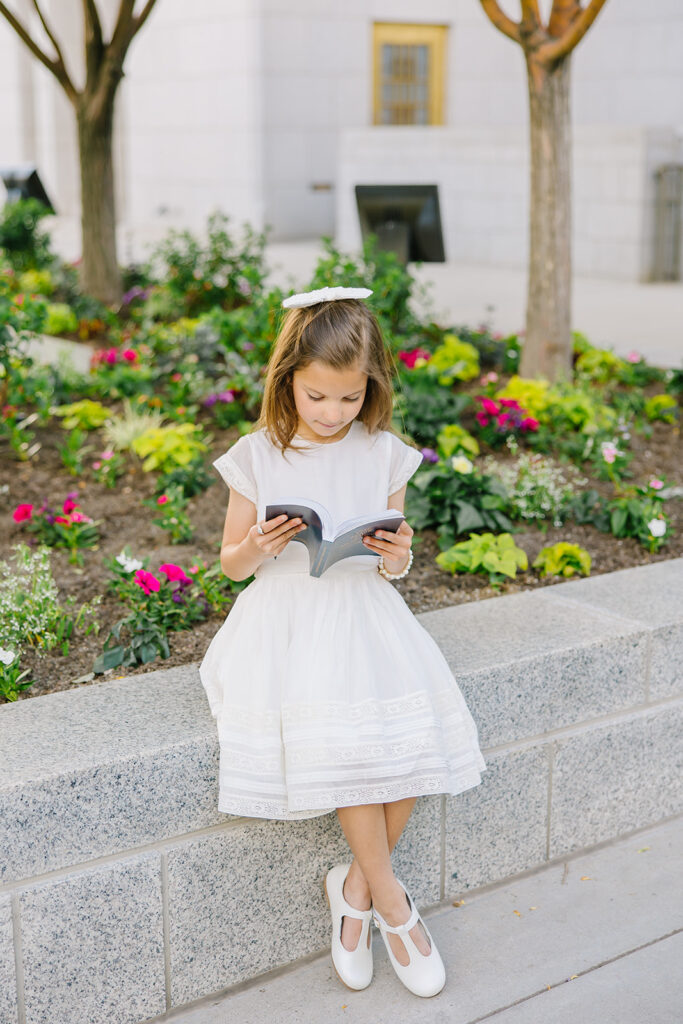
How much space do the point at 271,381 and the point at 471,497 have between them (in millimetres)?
1577

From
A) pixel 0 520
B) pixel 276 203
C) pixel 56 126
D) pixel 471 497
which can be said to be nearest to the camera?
pixel 471 497

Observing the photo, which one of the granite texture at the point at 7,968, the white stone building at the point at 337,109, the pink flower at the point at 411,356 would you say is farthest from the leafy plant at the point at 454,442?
the white stone building at the point at 337,109

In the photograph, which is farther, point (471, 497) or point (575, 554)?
point (471, 497)

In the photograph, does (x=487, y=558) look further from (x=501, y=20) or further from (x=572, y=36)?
(x=501, y=20)

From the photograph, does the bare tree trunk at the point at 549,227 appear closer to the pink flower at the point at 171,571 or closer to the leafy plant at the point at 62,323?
the pink flower at the point at 171,571

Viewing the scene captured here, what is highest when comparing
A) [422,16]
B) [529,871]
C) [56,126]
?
[422,16]

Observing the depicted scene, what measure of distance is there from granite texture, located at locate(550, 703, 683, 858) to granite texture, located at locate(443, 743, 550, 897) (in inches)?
2.2

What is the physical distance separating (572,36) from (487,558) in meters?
2.84

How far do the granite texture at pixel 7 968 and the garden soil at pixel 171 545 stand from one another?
616mm

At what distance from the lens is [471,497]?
152 inches

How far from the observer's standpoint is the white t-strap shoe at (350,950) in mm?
2432

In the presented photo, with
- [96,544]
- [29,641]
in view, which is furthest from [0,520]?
[29,641]

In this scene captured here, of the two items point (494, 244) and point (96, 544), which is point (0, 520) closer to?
point (96, 544)

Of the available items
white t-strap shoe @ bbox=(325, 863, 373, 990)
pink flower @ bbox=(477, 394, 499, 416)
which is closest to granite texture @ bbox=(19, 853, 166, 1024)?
white t-strap shoe @ bbox=(325, 863, 373, 990)
